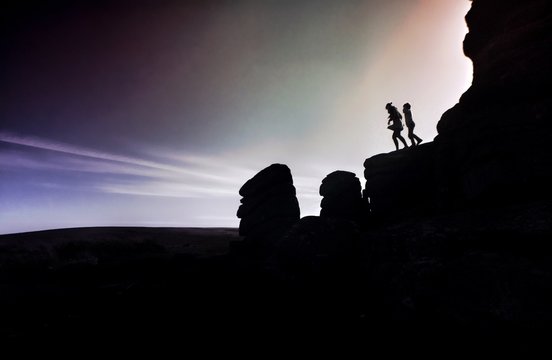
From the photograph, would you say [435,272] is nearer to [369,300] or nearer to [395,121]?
[369,300]

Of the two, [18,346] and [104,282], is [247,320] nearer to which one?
[18,346]

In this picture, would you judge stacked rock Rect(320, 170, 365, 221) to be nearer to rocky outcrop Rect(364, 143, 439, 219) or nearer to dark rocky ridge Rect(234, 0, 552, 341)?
rocky outcrop Rect(364, 143, 439, 219)

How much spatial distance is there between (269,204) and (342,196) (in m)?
9.19

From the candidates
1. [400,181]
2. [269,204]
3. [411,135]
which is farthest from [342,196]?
[411,135]

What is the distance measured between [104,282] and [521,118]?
28.4 meters

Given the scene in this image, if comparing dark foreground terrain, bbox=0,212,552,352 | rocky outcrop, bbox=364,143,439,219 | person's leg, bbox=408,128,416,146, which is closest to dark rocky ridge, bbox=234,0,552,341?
dark foreground terrain, bbox=0,212,552,352

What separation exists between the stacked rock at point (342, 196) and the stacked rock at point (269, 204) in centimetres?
436

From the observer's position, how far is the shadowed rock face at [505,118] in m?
11.4

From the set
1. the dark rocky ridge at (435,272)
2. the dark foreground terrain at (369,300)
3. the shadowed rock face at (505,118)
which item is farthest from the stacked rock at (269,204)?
the shadowed rock face at (505,118)

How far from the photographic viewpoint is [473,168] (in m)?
13.5

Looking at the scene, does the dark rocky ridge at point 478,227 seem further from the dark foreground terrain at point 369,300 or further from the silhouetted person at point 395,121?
the silhouetted person at point 395,121

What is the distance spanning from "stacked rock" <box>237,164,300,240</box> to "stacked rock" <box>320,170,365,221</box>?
436cm

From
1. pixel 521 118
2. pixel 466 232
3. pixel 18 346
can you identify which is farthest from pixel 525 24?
pixel 18 346

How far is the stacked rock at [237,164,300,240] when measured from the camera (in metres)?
32.7
